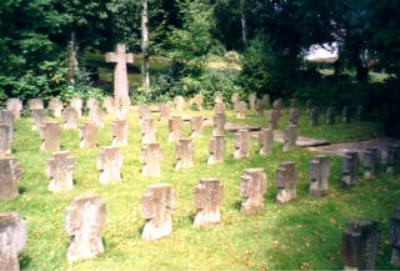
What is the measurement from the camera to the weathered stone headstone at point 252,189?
9.56 metres

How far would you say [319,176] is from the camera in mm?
11070

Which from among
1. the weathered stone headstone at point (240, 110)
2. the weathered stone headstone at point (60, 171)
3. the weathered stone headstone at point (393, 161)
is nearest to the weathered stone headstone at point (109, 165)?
the weathered stone headstone at point (60, 171)

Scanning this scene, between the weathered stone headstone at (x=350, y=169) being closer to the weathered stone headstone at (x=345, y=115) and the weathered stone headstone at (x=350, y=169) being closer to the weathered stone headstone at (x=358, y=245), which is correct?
the weathered stone headstone at (x=358, y=245)

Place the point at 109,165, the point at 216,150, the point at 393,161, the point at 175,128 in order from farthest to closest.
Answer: the point at 175,128
the point at 216,150
the point at 393,161
the point at 109,165

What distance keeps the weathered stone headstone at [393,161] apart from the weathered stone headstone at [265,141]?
11.7 ft

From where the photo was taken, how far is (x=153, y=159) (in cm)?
1234

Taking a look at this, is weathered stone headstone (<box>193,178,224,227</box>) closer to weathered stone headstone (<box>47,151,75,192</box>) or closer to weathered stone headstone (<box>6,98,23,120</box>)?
weathered stone headstone (<box>47,151,75,192</box>)

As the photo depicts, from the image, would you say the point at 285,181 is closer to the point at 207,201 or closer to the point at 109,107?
the point at 207,201

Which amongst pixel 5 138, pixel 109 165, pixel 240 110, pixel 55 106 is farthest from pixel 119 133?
pixel 240 110

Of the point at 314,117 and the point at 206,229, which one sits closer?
the point at 206,229

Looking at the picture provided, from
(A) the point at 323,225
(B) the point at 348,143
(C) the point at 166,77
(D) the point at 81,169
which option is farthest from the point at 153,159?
(C) the point at 166,77

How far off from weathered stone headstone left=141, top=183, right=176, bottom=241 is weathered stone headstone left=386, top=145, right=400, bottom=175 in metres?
7.67

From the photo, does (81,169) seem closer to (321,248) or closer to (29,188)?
(29,188)

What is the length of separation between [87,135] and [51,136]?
1.16 metres
